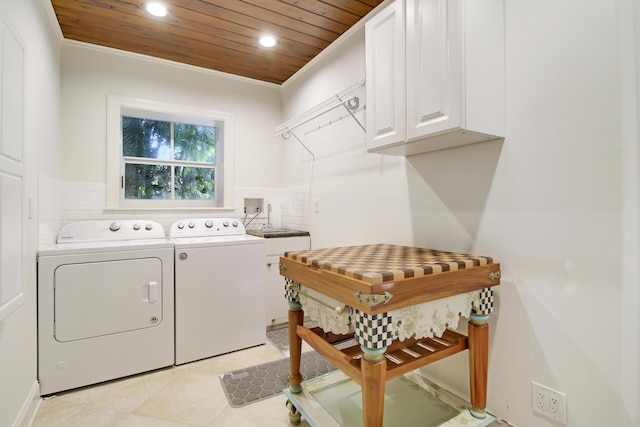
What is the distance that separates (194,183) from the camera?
315 cm

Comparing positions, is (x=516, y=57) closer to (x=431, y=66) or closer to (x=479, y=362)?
(x=431, y=66)

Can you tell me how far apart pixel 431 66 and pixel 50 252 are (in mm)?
2235

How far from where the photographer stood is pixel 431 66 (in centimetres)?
134

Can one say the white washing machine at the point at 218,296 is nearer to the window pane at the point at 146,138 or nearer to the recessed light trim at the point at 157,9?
the window pane at the point at 146,138

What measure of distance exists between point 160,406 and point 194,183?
203 centimetres

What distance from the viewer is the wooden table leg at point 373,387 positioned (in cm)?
106

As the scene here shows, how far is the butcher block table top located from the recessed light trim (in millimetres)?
1873

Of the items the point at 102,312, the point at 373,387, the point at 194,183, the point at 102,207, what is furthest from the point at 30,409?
the point at 194,183

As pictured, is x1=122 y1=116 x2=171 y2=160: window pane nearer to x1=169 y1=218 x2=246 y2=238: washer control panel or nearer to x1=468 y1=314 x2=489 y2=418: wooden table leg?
x1=169 y1=218 x2=246 y2=238: washer control panel

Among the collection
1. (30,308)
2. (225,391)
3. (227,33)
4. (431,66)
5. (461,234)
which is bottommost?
(225,391)

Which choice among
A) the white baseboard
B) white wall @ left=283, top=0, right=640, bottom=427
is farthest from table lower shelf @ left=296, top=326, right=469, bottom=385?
the white baseboard

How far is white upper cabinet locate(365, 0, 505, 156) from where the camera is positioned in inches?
49.6

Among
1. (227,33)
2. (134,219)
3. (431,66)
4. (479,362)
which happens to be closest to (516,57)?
(431,66)

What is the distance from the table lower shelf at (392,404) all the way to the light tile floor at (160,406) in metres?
0.16
